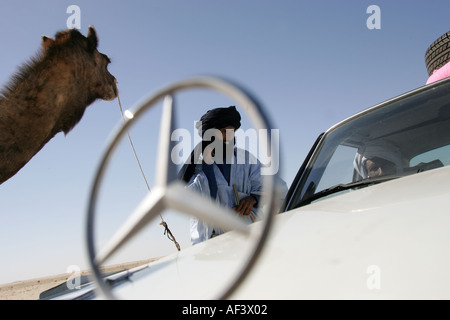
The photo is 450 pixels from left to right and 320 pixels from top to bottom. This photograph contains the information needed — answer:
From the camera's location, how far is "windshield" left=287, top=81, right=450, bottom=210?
197 centimetres

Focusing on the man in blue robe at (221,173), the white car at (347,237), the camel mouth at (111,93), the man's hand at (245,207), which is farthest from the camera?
the camel mouth at (111,93)

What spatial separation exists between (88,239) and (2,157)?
5.51 metres

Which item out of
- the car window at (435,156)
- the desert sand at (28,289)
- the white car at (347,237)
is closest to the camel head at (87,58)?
the desert sand at (28,289)

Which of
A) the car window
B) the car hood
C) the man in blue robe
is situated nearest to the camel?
the man in blue robe

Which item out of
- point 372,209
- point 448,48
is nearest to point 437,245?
point 372,209

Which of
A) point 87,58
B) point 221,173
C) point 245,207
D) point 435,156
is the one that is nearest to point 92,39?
point 87,58

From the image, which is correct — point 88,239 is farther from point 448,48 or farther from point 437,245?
point 448,48

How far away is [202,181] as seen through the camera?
300cm

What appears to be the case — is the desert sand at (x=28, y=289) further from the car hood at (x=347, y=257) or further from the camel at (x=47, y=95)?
the car hood at (x=347, y=257)

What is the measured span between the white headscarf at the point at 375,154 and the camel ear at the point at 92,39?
19.0 feet

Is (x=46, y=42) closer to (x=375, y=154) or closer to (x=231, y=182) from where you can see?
(x=231, y=182)

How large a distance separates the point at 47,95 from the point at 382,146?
17.4 feet

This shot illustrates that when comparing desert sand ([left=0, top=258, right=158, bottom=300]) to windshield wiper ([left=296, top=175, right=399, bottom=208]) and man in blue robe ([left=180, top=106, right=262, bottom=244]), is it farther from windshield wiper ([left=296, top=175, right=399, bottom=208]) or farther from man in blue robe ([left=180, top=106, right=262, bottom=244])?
windshield wiper ([left=296, top=175, right=399, bottom=208])

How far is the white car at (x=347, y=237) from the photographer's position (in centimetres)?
68
